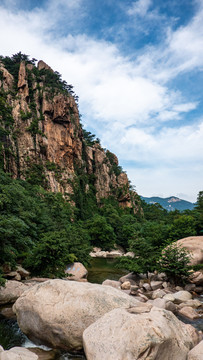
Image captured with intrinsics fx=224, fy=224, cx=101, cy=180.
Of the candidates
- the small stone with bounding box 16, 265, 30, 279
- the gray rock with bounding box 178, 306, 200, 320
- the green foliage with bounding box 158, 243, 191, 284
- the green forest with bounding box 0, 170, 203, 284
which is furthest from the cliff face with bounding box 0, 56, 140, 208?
the gray rock with bounding box 178, 306, 200, 320

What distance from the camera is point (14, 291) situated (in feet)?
34.3

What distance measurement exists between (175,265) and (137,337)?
1105 centimetres

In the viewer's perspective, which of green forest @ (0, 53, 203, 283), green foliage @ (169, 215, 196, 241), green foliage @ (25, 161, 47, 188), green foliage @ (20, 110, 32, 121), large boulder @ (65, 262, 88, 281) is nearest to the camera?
green forest @ (0, 53, 203, 283)

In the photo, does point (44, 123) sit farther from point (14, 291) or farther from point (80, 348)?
point (80, 348)

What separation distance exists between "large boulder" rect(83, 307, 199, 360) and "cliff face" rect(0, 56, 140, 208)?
41607 mm

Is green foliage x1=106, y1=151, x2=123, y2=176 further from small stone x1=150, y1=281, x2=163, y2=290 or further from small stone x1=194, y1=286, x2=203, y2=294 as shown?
small stone x1=194, y1=286, x2=203, y2=294

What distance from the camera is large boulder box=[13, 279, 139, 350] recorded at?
6.53 meters

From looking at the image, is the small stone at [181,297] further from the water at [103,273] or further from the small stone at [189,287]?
the water at [103,273]

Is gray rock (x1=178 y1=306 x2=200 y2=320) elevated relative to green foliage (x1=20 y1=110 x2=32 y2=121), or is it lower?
lower

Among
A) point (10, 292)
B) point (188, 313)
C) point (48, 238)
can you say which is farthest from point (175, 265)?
point (10, 292)

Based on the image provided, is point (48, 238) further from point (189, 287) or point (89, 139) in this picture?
point (89, 139)

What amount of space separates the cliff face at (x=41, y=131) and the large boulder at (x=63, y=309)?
39056 millimetres

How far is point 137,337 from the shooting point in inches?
192

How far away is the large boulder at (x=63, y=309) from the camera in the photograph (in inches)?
257
